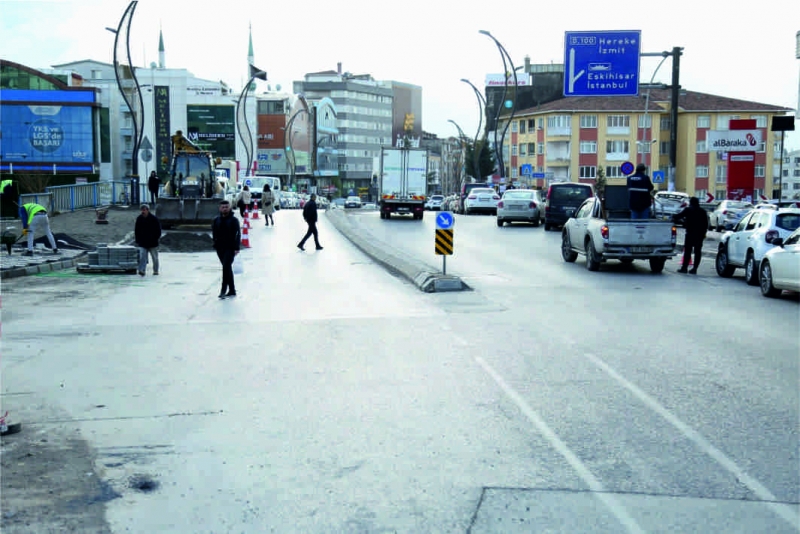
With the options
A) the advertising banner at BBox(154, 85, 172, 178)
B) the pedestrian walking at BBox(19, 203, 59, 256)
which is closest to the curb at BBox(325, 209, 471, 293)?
the pedestrian walking at BBox(19, 203, 59, 256)

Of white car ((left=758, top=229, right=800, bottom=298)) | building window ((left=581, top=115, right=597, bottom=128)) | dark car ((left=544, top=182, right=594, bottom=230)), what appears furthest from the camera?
building window ((left=581, top=115, right=597, bottom=128))

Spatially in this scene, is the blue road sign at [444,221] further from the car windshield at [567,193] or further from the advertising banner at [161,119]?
the advertising banner at [161,119]

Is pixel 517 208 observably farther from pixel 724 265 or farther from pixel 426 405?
pixel 426 405

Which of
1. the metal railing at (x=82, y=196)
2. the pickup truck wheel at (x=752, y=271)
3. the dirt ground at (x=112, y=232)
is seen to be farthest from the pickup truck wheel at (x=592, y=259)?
the metal railing at (x=82, y=196)

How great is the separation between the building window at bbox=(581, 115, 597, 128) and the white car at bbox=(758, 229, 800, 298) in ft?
288

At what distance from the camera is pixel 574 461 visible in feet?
21.2

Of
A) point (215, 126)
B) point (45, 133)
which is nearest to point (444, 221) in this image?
point (45, 133)

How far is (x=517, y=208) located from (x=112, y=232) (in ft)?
51.5

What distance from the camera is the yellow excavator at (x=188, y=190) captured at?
34.8 meters

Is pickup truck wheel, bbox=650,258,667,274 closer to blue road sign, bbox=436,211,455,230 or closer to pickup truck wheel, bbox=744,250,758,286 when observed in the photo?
pickup truck wheel, bbox=744,250,758,286

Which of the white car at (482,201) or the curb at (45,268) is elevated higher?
the white car at (482,201)

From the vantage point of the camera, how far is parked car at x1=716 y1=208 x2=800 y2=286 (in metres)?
18.6

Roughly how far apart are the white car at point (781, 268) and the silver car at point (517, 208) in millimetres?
21172

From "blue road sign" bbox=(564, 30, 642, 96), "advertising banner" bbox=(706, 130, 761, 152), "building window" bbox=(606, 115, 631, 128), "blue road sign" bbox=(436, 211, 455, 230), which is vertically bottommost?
"blue road sign" bbox=(436, 211, 455, 230)
